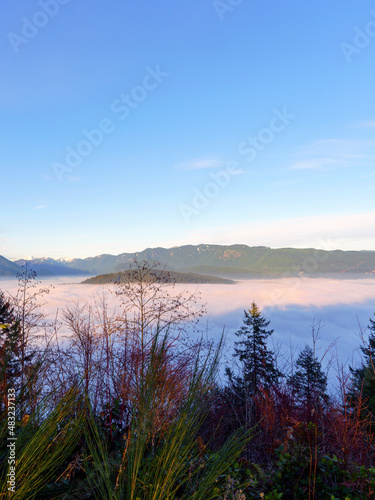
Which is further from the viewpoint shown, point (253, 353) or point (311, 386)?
point (253, 353)

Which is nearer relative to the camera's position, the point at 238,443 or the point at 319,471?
the point at 238,443

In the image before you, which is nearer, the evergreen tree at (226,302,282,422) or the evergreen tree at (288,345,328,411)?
the evergreen tree at (288,345,328,411)

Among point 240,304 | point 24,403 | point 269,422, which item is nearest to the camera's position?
point 24,403

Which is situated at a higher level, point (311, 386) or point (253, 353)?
point (311, 386)

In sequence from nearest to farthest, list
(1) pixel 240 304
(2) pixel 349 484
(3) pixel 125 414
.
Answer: (2) pixel 349 484
(3) pixel 125 414
(1) pixel 240 304

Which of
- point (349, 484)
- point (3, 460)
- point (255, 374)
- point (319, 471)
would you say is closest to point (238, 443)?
point (3, 460)

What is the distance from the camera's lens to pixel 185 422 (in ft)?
5.28

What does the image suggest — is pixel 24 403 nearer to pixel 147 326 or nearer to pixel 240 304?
pixel 147 326

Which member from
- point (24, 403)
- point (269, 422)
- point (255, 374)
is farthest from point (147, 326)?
point (255, 374)

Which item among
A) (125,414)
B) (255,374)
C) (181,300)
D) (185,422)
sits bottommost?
(255,374)

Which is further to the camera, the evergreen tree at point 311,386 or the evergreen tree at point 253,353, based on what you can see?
the evergreen tree at point 253,353

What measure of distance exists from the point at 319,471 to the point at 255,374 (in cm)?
2457

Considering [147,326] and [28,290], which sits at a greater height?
[28,290]

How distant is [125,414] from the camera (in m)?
6.18
